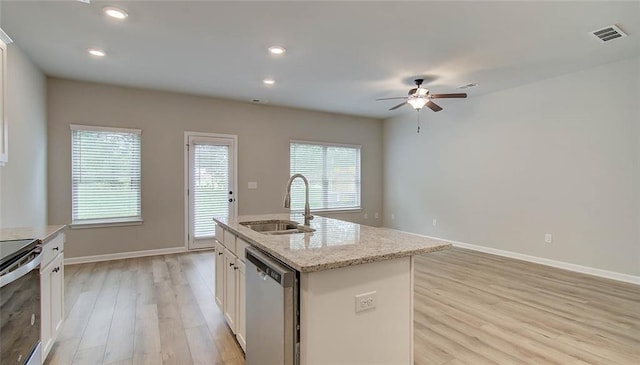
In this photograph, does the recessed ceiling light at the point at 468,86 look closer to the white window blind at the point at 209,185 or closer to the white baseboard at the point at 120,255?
the white window blind at the point at 209,185

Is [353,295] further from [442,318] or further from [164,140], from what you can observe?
[164,140]

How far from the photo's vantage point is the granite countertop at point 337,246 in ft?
4.75

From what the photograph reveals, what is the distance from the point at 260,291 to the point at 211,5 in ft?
7.83

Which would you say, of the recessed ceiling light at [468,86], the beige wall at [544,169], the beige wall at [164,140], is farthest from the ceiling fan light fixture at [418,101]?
the beige wall at [164,140]

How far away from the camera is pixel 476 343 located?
239 cm

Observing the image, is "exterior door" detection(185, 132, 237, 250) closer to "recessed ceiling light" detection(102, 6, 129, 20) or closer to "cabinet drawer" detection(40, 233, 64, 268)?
"recessed ceiling light" detection(102, 6, 129, 20)

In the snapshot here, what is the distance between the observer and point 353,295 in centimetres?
153

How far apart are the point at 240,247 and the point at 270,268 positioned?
70 centimetres

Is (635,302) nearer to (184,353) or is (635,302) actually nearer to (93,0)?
(184,353)

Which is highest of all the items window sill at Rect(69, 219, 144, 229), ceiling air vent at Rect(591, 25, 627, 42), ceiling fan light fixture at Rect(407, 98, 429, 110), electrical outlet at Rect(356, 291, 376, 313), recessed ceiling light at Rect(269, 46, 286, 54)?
recessed ceiling light at Rect(269, 46, 286, 54)

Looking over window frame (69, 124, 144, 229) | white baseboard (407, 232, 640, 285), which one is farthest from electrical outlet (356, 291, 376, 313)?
window frame (69, 124, 144, 229)

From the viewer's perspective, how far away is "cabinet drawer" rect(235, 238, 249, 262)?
2131mm

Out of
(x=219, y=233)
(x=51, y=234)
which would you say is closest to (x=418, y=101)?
(x=219, y=233)

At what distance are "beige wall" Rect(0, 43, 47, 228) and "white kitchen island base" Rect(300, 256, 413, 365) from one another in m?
3.50
